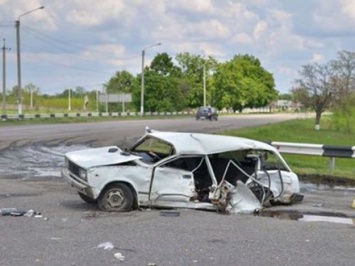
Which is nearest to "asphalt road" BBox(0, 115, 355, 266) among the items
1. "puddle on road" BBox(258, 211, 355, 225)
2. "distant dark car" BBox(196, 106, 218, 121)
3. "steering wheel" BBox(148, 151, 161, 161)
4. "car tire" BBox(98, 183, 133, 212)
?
"puddle on road" BBox(258, 211, 355, 225)

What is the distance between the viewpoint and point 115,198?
29.8ft

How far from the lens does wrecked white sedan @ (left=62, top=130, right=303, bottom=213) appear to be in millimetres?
9094

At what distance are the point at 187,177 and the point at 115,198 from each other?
1.19 meters

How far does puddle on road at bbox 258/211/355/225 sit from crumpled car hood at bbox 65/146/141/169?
234cm

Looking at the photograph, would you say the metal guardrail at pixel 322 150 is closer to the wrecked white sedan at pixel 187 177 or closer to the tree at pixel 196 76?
the wrecked white sedan at pixel 187 177

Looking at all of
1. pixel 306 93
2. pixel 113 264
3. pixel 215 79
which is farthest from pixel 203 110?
pixel 113 264

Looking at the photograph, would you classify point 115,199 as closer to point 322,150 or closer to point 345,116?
point 322,150

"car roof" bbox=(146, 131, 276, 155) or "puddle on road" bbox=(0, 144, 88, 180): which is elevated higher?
"car roof" bbox=(146, 131, 276, 155)

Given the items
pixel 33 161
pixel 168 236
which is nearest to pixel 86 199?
pixel 168 236

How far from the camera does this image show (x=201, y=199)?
9.45m

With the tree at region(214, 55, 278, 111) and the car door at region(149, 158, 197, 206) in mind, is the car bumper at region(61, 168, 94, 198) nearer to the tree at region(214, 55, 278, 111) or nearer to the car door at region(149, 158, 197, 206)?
the car door at region(149, 158, 197, 206)

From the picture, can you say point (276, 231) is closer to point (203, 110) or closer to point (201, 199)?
point (201, 199)

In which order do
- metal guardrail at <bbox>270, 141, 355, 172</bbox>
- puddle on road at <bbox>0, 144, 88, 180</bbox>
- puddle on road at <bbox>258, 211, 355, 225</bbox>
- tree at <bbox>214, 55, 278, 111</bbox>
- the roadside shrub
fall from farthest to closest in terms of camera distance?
tree at <bbox>214, 55, 278, 111</bbox> < the roadside shrub < puddle on road at <bbox>0, 144, 88, 180</bbox> < metal guardrail at <bbox>270, 141, 355, 172</bbox> < puddle on road at <bbox>258, 211, 355, 225</bbox>

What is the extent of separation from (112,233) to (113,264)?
4.91ft
